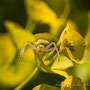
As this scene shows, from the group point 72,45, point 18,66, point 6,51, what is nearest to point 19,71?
point 18,66

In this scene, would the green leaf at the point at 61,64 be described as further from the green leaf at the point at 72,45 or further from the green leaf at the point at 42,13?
the green leaf at the point at 42,13

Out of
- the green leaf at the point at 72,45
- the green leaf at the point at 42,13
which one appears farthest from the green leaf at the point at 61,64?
the green leaf at the point at 42,13

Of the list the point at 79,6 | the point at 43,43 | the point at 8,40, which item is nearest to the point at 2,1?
the point at 8,40

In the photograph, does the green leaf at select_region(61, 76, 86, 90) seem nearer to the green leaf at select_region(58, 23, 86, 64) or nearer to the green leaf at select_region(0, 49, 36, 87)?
the green leaf at select_region(58, 23, 86, 64)

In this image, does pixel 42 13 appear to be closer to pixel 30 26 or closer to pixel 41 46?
pixel 30 26

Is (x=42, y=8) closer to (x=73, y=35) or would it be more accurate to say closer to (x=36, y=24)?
(x=36, y=24)

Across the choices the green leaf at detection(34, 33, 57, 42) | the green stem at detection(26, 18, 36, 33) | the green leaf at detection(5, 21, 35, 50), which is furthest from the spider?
the green stem at detection(26, 18, 36, 33)
